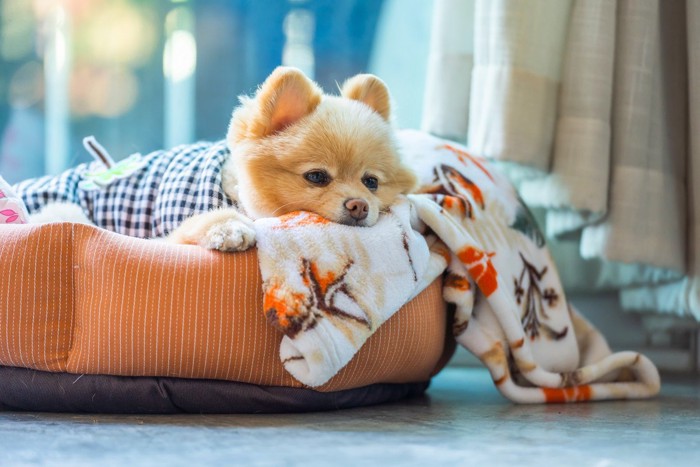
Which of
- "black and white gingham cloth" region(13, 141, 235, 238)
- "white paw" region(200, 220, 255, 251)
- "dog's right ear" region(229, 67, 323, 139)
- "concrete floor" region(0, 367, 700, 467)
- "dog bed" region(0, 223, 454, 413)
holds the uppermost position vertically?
"dog's right ear" region(229, 67, 323, 139)

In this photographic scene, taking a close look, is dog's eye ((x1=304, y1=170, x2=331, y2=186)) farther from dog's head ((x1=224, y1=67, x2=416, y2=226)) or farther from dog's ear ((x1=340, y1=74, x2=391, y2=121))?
dog's ear ((x1=340, y1=74, x2=391, y2=121))

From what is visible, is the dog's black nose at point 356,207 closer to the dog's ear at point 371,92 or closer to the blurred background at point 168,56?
the dog's ear at point 371,92

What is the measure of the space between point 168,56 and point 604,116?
1279mm

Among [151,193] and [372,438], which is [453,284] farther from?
[151,193]

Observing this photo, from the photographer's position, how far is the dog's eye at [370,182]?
164cm

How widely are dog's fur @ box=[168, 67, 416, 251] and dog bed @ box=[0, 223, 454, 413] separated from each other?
0.43 feet

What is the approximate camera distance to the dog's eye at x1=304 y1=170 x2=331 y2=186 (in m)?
1.58

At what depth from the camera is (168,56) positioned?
8.27 ft

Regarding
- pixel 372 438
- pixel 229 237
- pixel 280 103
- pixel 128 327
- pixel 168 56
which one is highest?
pixel 168 56

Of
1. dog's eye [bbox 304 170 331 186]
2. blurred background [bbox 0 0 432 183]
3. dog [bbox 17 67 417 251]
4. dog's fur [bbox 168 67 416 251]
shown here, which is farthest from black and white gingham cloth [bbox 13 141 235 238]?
blurred background [bbox 0 0 432 183]

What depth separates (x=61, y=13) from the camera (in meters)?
2.50

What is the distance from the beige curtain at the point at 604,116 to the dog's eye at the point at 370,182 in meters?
0.46

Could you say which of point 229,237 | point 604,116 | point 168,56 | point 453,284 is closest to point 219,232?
point 229,237

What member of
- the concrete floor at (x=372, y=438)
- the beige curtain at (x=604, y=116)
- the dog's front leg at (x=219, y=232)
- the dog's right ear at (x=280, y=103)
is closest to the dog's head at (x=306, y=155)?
the dog's right ear at (x=280, y=103)
